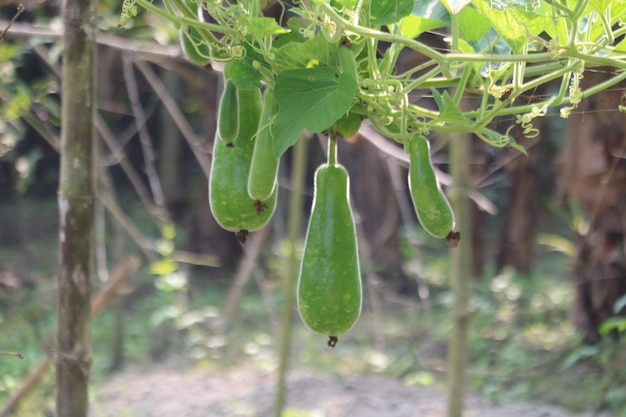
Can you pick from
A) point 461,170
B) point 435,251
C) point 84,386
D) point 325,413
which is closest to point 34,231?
point 435,251

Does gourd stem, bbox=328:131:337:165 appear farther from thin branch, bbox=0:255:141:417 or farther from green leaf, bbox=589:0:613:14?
thin branch, bbox=0:255:141:417

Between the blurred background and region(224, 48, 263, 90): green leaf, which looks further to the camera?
the blurred background

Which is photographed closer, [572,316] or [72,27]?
[72,27]

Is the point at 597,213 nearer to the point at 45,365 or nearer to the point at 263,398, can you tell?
the point at 263,398

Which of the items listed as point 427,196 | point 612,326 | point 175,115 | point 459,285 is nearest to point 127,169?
point 175,115

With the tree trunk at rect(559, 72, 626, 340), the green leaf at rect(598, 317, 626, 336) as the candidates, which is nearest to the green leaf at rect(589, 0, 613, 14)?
the green leaf at rect(598, 317, 626, 336)

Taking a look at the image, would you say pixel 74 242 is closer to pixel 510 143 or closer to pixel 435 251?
pixel 510 143
